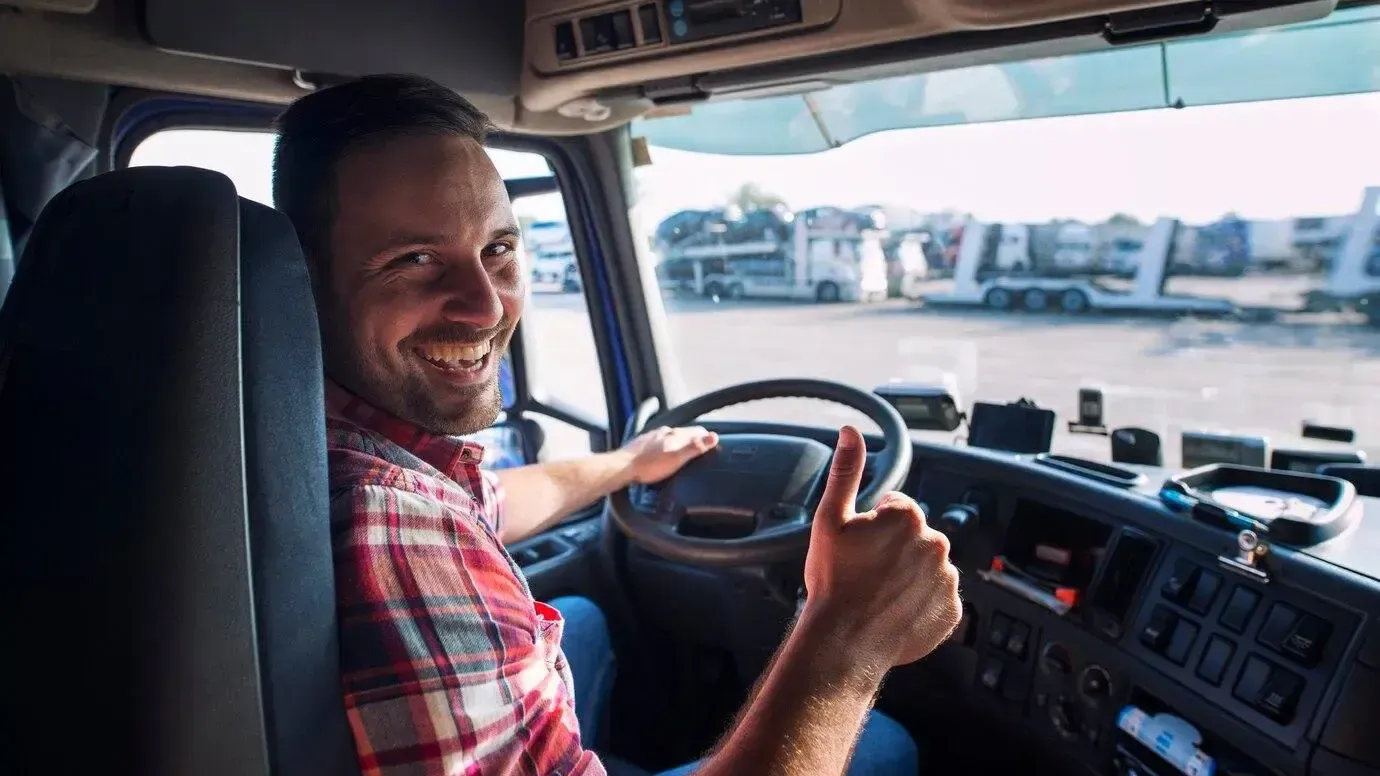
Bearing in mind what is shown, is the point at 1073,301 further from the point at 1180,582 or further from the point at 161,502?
the point at 161,502

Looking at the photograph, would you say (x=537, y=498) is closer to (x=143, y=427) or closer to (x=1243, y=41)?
(x=143, y=427)

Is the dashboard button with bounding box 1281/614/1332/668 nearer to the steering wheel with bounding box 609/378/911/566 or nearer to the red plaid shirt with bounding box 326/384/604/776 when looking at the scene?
the steering wheel with bounding box 609/378/911/566

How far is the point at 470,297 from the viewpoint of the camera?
130cm

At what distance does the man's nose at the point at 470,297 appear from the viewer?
1.29 metres

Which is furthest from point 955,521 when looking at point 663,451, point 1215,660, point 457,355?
point 457,355

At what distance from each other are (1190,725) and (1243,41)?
1.29 metres

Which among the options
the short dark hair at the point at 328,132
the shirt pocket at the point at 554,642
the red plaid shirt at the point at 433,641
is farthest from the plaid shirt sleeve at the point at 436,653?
the short dark hair at the point at 328,132

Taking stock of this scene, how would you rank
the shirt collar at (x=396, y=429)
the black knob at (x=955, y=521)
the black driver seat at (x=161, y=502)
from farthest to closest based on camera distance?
the black knob at (x=955, y=521)
the shirt collar at (x=396, y=429)
the black driver seat at (x=161, y=502)

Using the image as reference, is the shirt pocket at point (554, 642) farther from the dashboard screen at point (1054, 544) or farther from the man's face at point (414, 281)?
the dashboard screen at point (1054, 544)

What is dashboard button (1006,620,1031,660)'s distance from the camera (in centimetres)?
200

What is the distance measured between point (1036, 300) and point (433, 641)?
1738 millimetres

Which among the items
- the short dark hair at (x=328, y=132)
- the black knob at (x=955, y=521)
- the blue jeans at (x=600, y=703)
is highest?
the short dark hair at (x=328, y=132)

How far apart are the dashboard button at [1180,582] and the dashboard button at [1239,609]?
8 centimetres

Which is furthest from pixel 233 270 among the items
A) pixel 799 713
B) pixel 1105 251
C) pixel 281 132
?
pixel 1105 251
